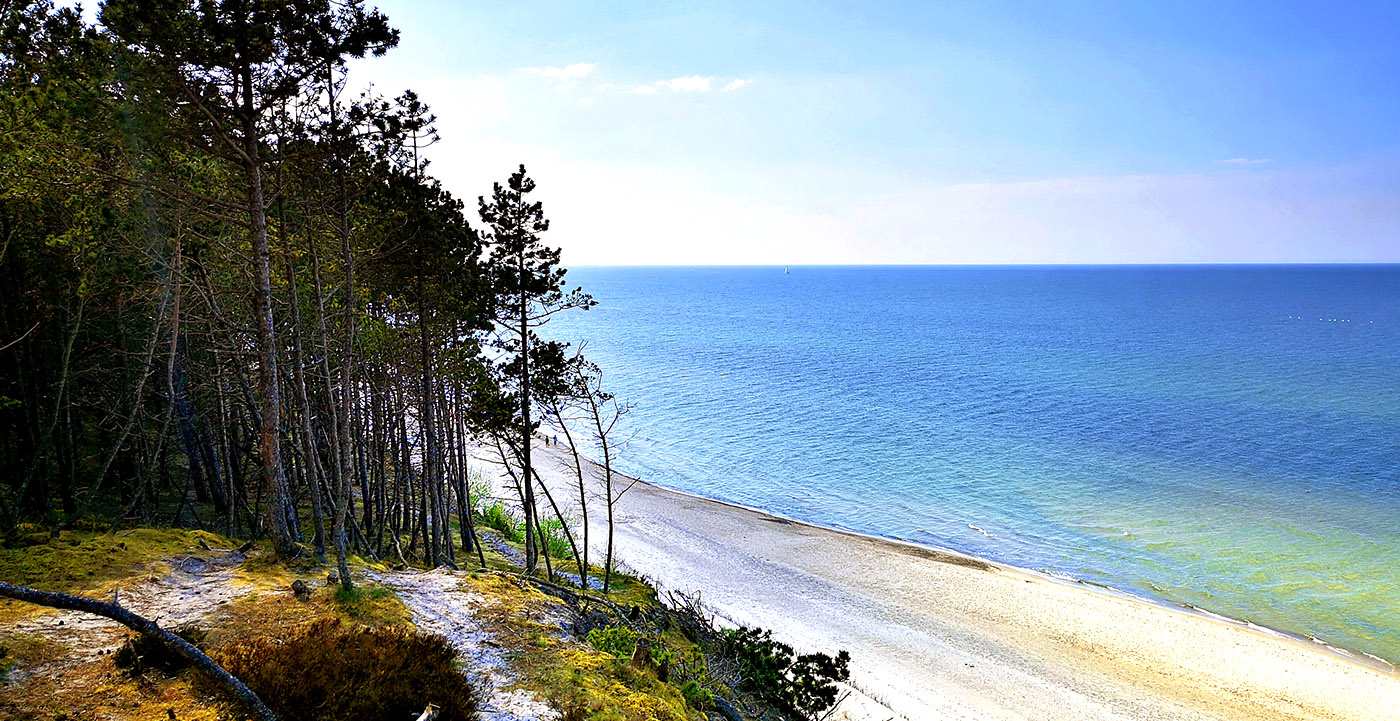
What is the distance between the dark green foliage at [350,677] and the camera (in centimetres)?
623

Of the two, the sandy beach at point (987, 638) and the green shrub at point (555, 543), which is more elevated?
the green shrub at point (555, 543)

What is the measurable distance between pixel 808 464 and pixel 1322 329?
122 metres

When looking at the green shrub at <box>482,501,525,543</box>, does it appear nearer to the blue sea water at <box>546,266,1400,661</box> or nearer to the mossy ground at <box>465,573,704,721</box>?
the blue sea water at <box>546,266,1400,661</box>

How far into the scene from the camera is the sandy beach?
20.7 m

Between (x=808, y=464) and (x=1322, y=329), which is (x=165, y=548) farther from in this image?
(x=1322, y=329)

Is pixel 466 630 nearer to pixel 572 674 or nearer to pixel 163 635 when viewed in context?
pixel 572 674

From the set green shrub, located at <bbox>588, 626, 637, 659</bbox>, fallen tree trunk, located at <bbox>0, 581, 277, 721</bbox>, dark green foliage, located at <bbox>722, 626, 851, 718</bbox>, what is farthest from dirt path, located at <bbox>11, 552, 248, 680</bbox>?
dark green foliage, located at <bbox>722, 626, 851, 718</bbox>

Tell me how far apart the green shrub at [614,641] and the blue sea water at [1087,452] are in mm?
26531

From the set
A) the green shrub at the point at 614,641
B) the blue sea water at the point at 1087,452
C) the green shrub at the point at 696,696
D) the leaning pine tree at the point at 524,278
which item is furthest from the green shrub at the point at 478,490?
the green shrub at the point at 696,696

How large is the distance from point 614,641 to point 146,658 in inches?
225

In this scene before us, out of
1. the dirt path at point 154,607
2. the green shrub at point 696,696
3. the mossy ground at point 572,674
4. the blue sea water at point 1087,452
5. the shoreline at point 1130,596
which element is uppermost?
the dirt path at point 154,607

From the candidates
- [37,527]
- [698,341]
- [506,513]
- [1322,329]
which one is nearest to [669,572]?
[506,513]

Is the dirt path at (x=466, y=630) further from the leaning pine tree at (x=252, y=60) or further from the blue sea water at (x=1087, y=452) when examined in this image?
the blue sea water at (x=1087, y=452)

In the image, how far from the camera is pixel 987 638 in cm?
2481
